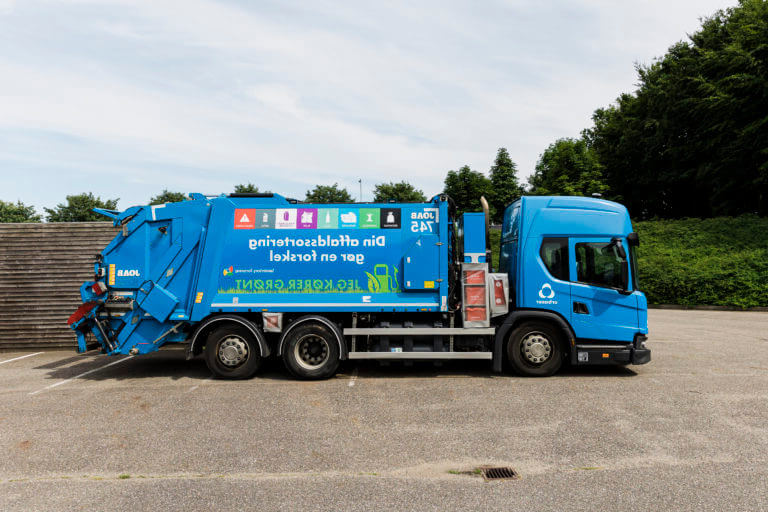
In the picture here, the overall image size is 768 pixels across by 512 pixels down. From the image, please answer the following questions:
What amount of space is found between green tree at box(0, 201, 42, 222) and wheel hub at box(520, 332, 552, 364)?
73783 mm

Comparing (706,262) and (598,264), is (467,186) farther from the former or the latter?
(598,264)

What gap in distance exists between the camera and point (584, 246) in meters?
7.81

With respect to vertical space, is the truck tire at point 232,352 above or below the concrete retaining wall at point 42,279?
below

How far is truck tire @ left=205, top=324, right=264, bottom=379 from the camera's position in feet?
25.9

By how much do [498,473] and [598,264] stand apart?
4.55m

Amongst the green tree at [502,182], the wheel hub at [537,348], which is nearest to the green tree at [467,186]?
the green tree at [502,182]

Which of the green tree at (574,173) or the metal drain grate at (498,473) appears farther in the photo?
the green tree at (574,173)

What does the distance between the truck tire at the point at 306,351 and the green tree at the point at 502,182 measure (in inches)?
1870

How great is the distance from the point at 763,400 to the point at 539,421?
11.1 ft

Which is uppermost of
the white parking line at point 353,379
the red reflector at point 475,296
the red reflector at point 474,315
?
the red reflector at point 475,296

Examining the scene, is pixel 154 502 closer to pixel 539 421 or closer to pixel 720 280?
pixel 539 421

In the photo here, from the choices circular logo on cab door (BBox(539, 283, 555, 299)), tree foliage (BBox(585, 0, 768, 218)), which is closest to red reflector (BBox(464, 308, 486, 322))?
circular logo on cab door (BBox(539, 283, 555, 299))

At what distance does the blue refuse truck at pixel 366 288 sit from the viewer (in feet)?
25.4

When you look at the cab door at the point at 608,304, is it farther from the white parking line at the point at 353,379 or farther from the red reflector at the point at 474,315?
the white parking line at the point at 353,379
